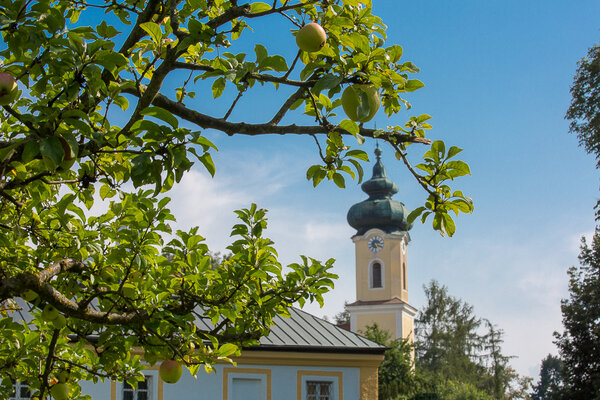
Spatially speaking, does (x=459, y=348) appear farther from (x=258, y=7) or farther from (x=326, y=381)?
(x=258, y=7)

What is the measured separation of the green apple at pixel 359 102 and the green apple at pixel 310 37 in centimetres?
23

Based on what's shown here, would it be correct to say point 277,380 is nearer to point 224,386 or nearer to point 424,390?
point 224,386

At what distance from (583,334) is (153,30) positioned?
22985mm

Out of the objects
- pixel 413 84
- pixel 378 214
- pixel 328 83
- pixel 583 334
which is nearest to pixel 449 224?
pixel 413 84

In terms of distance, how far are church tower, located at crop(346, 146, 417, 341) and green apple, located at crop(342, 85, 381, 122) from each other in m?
41.7

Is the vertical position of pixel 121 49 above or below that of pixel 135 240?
above

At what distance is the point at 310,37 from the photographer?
2729mm

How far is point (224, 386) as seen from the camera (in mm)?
17078

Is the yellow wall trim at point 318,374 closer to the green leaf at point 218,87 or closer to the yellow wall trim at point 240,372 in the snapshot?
the yellow wall trim at point 240,372

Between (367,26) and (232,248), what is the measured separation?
222 cm

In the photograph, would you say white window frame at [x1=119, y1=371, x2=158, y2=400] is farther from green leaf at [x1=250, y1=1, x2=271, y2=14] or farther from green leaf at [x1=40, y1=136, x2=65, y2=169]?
green leaf at [x1=40, y1=136, x2=65, y2=169]

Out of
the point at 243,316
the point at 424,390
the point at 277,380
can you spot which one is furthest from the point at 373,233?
the point at 243,316

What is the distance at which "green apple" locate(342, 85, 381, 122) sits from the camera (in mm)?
2650

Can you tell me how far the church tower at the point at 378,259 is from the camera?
43938 mm
